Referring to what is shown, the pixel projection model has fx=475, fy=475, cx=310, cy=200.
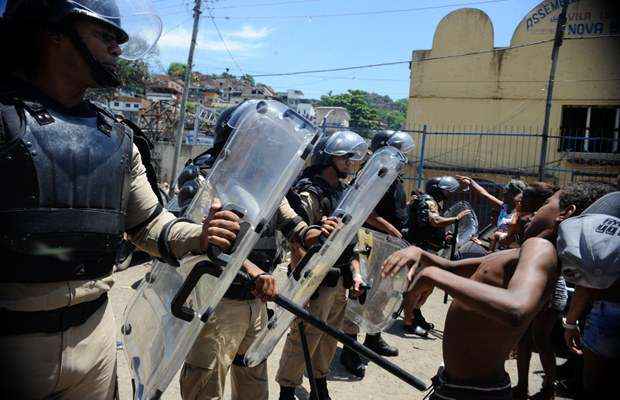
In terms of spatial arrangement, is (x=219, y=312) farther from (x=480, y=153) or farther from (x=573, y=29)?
(x=573, y=29)

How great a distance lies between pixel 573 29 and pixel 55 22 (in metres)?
13.6

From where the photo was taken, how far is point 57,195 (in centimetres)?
162

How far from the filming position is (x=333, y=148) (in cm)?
367

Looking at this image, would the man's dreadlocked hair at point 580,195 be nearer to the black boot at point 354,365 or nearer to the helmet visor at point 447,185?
the black boot at point 354,365

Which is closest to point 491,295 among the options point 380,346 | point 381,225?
point 381,225

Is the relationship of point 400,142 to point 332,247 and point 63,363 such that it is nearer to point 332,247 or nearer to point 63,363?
point 332,247

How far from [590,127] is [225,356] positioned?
1307cm

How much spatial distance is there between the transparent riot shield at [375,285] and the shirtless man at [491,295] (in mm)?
638

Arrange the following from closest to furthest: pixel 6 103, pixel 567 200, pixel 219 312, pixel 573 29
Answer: pixel 6 103, pixel 567 200, pixel 219 312, pixel 573 29

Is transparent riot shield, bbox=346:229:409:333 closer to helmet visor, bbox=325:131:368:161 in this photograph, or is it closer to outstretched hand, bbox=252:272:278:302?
helmet visor, bbox=325:131:368:161

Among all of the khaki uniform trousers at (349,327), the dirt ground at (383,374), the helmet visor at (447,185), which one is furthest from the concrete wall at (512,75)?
the khaki uniform trousers at (349,327)

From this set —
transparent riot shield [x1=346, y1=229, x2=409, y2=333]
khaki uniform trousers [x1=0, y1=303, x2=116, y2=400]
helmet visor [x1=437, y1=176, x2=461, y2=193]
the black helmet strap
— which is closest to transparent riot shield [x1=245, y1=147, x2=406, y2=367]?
transparent riot shield [x1=346, y1=229, x2=409, y2=333]

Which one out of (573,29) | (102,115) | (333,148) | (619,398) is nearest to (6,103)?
(102,115)

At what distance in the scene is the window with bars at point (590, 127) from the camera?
12056mm
